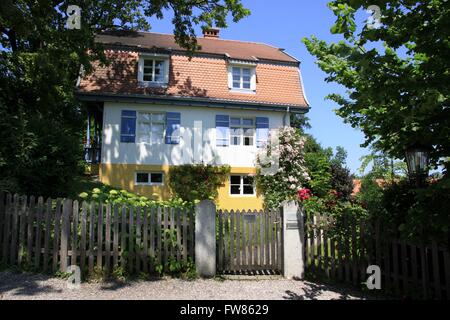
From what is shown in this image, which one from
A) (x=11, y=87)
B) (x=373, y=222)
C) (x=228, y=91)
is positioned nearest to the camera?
(x=373, y=222)

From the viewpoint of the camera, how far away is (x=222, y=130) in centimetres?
1780

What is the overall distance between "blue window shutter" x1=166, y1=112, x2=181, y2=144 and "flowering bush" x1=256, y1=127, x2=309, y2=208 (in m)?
4.30

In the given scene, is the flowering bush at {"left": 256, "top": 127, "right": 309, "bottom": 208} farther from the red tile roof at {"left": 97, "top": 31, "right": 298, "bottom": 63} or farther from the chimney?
the chimney

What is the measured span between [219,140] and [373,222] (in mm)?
11835

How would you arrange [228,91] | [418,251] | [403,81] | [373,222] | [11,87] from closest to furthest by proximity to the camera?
1. [403,81]
2. [418,251]
3. [373,222]
4. [11,87]
5. [228,91]

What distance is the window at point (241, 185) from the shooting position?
58.5 feet

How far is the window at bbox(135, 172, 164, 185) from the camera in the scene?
16797 millimetres

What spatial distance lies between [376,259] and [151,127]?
13.1 metres

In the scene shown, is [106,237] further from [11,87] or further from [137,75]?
[137,75]

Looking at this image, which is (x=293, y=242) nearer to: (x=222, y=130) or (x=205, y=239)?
(x=205, y=239)

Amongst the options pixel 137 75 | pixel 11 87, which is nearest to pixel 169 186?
pixel 137 75

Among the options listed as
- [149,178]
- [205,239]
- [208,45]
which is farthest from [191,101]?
[205,239]

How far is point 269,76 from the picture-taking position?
19266mm

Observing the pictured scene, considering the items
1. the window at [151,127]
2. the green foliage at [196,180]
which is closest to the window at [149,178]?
the green foliage at [196,180]
